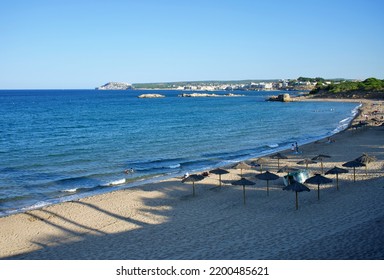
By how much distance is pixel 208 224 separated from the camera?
48.1 feet

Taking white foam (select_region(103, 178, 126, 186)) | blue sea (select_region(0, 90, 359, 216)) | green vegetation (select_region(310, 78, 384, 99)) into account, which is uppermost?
green vegetation (select_region(310, 78, 384, 99))

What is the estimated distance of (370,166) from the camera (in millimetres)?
23234

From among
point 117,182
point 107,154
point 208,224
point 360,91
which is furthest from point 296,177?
point 360,91

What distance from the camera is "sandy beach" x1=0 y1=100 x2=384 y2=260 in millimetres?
10961

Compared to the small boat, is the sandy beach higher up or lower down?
lower down

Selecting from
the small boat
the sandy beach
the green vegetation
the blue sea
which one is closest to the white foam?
the blue sea

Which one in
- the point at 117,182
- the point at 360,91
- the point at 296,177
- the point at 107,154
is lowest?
the point at 117,182

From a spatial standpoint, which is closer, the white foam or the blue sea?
the blue sea

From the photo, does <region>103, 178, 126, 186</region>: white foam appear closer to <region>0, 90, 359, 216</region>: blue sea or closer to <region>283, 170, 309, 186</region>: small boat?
<region>0, 90, 359, 216</region>: blue sea

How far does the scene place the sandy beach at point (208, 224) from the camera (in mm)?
10961

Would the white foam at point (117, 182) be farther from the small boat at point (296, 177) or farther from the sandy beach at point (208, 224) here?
the small boat at point (296, 177)

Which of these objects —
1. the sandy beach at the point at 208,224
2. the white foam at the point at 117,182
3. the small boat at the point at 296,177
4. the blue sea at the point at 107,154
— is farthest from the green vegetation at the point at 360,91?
the white foam at the point at 117,182

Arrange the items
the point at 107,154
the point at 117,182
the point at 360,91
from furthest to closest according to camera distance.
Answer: the point at 360,91
the point at 107,154
the point at 117,182

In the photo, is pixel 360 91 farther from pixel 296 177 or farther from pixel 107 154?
pixel 296 177
